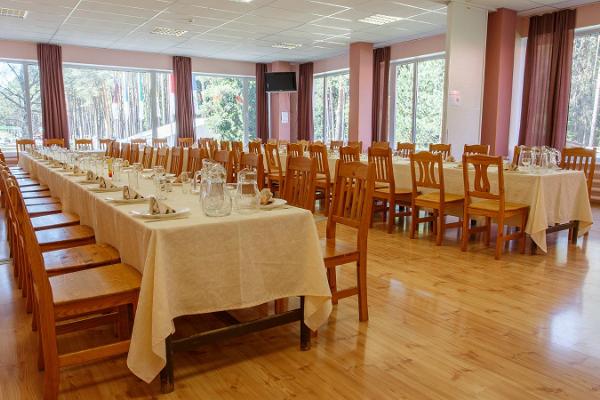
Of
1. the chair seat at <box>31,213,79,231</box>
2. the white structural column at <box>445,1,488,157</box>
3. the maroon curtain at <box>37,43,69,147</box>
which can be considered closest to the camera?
the chair seat at <box>31,213,79,231</box>

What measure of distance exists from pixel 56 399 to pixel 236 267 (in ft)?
2.97

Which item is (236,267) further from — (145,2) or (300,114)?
(300,114)

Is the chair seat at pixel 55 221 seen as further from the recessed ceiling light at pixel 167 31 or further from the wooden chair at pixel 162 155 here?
the recessed ceiling light at pixel 167 31

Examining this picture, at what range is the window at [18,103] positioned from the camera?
995 centimetres

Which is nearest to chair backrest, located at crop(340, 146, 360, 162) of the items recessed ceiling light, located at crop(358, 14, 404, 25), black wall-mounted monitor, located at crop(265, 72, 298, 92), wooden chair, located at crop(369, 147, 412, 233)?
wooden chair, located at crop(369, 147, 412, 233)

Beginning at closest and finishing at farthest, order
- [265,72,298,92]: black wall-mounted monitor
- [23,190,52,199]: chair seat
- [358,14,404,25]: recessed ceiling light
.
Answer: [23,190,52,199]: chair seat < [358,14,404,25]: recessed ceiling light < [265,72,298,92]: black wall-mounted monitor

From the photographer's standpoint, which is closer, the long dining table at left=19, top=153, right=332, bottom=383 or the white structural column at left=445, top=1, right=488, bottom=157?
the long dining table at left=19, top=153, right=332, bottom=383

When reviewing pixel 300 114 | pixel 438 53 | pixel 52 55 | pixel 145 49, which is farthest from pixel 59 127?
pixel 438 53

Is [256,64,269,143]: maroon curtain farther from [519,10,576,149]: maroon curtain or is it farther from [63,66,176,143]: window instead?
[519,10,576,149]: maroon curtain

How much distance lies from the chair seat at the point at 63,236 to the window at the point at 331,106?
919 centimetres

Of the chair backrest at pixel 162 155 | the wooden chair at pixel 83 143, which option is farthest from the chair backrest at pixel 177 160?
the wooden chair at pixel 83 143

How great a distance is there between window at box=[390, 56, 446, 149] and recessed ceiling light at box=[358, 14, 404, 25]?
2069 millimetres

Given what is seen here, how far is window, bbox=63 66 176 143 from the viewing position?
35.6ft

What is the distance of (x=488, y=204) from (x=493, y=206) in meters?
0.08
